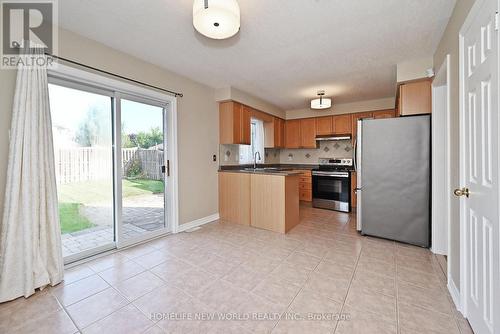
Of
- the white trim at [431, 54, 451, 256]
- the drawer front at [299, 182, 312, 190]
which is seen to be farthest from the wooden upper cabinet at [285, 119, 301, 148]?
the white trim at [431, 54, 451, 256]

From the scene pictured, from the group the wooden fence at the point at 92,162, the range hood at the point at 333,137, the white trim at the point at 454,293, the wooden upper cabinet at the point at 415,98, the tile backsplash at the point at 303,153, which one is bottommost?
the white trim at the point at 454,293

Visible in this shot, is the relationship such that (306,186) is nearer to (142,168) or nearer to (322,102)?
(322,102)

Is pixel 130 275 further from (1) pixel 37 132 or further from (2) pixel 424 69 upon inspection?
(2) pixel 424 69

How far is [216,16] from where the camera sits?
4.87 ft

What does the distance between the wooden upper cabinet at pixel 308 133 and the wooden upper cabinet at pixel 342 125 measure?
20.6 inches

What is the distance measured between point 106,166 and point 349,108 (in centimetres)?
501

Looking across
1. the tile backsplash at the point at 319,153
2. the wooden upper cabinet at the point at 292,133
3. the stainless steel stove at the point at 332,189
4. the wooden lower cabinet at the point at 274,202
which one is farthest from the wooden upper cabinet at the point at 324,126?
the wooden lower cabinet at the point at 274,202

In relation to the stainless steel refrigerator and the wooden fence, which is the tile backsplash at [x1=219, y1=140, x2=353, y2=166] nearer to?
the wooden fence

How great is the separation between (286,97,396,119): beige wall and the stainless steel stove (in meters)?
1.24

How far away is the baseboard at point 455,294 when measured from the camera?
159cm

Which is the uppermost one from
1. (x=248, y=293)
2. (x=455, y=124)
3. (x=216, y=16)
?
(x=216, y=16)

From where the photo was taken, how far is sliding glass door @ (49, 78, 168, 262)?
7.52 ft

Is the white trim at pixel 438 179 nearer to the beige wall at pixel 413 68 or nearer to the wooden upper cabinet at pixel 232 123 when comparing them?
the beige wall at pixel 413 68

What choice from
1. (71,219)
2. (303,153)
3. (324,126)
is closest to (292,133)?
(303,153)
